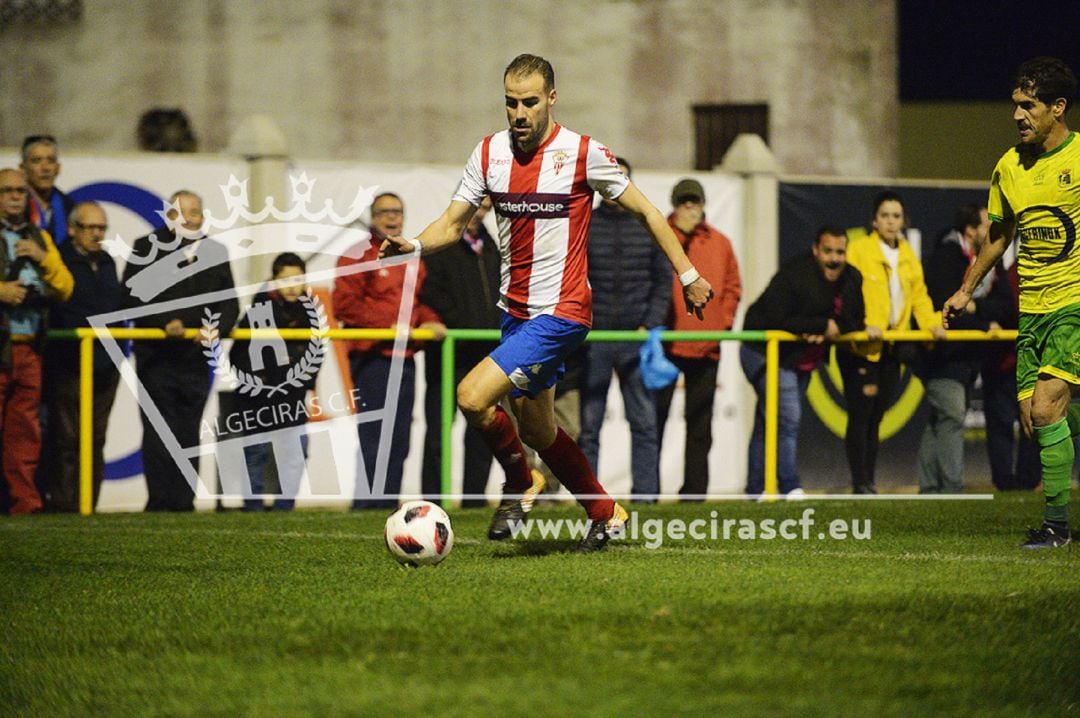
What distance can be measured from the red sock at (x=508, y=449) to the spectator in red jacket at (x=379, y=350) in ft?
10.8

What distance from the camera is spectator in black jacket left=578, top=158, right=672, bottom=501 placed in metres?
Result: 12.6

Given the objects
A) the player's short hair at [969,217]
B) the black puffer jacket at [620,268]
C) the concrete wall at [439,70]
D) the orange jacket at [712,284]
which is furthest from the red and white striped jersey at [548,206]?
the concrete wall at [439,70]

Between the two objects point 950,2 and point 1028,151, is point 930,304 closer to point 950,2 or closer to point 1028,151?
point 1028,151

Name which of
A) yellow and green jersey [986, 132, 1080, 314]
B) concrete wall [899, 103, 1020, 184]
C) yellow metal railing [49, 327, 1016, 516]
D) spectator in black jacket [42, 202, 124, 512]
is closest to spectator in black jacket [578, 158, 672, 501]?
yellow metal railing [49, 327, 1016, 516]

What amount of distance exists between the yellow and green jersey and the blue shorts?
2349 millimetres

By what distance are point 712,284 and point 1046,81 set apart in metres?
4.74

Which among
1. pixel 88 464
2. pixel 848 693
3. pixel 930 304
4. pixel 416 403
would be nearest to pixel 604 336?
pixel 416 403

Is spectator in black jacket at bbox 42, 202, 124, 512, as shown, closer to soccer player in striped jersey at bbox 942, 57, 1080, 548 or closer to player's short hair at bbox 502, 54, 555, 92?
player's short hair at bbox 502, 54, 555, 92

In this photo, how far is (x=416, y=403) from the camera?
42.8 feet

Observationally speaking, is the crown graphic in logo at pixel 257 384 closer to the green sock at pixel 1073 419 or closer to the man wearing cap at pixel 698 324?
the man wearing cap at pixel 698 324

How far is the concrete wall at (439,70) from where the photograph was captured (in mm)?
23688

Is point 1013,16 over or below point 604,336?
over

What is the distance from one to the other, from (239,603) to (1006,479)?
859 centimetres

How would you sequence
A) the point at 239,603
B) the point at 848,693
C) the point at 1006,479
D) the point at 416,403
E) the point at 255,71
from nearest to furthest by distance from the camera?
1. the point at 848,693
2. the point at 239,603
3. the point at 416,403
4. the point at 1006,479
5. the point at 255,71
